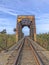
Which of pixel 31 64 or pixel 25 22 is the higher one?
pixel 25 22

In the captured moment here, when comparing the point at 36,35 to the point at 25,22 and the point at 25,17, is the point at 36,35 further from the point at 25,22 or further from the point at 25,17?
the point at 25,22

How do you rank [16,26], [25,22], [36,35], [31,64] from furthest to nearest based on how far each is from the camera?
1. [25,22]
2. [16,26]
3. [36,35]
4. [31,64]

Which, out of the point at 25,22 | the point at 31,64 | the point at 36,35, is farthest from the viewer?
the point at 25,22

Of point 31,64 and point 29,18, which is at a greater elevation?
point 29,18

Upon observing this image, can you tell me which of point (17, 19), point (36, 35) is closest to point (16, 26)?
point (17, 19)

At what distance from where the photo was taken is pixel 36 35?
129 ft

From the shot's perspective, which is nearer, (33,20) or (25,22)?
(33,20)

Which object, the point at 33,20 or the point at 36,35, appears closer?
the point at 36,35

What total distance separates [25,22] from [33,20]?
5.12m

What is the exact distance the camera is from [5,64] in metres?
9.53

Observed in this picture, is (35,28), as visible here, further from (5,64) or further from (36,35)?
(5,64)

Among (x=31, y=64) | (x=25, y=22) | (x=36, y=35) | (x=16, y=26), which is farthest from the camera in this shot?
(x=25, y=22)

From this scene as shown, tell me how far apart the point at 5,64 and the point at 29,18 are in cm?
3583

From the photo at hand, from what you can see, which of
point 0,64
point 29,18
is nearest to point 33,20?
point 29,18
